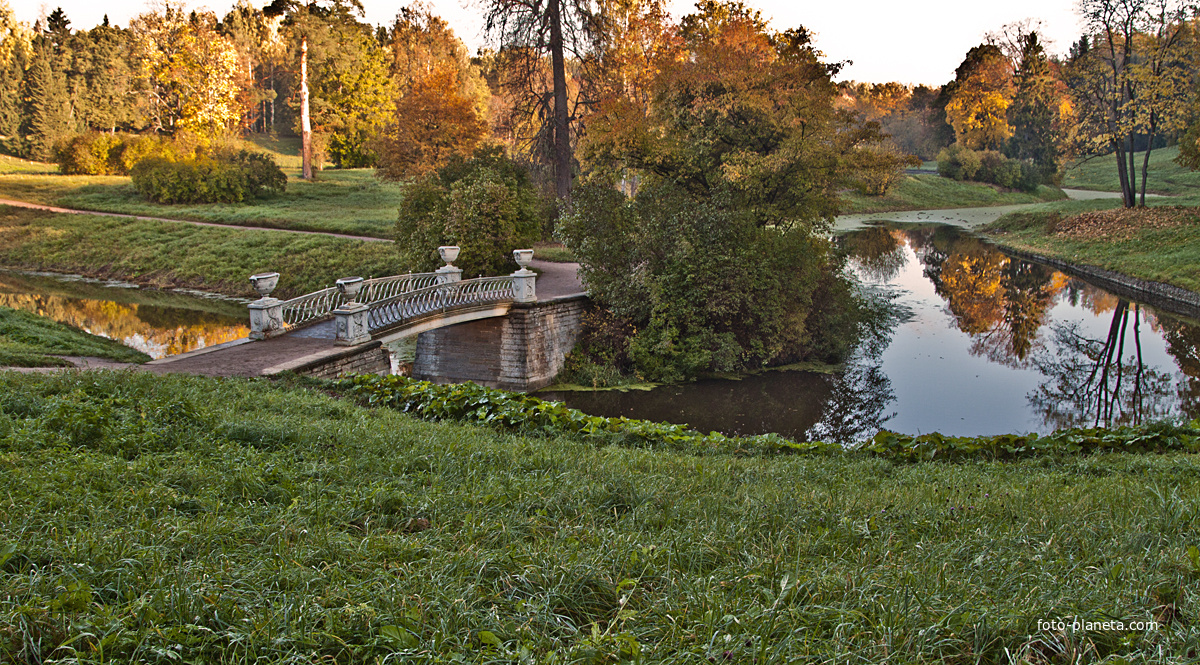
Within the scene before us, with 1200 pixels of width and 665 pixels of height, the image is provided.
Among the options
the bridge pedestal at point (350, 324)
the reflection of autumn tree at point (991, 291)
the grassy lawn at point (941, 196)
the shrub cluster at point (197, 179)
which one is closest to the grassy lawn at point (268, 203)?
the shrub cluster at point (197, 179)

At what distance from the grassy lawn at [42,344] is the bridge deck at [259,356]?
1.92 metres

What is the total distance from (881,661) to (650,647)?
86cm

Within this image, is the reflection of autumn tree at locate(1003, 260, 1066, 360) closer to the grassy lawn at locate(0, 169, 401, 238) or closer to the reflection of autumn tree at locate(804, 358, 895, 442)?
the reflection of autumn tree at locate(804, 358, 895, 442)

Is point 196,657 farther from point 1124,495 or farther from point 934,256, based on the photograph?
point 934,256

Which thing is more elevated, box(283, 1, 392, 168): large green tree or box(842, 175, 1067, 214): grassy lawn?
box(283, 1, 392, 168): large green tree

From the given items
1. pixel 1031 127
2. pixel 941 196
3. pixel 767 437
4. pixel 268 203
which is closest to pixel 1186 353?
pixel 767 437

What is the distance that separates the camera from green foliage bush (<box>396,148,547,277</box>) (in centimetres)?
2133

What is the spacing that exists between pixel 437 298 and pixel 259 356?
4.96m

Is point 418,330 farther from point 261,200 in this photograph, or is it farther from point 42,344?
point 261,200

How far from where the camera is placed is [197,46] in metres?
45.0

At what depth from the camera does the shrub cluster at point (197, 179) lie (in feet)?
131

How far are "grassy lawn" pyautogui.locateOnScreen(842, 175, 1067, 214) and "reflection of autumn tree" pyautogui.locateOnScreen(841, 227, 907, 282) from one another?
12.4 m

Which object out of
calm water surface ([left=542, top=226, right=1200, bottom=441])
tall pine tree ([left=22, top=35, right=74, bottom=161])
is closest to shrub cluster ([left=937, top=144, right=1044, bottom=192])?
calm water surface ([left=542, top=226, right=1200, bottom=441])

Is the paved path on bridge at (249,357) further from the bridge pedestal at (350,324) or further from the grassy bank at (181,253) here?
the grassy bank at (181,253)
